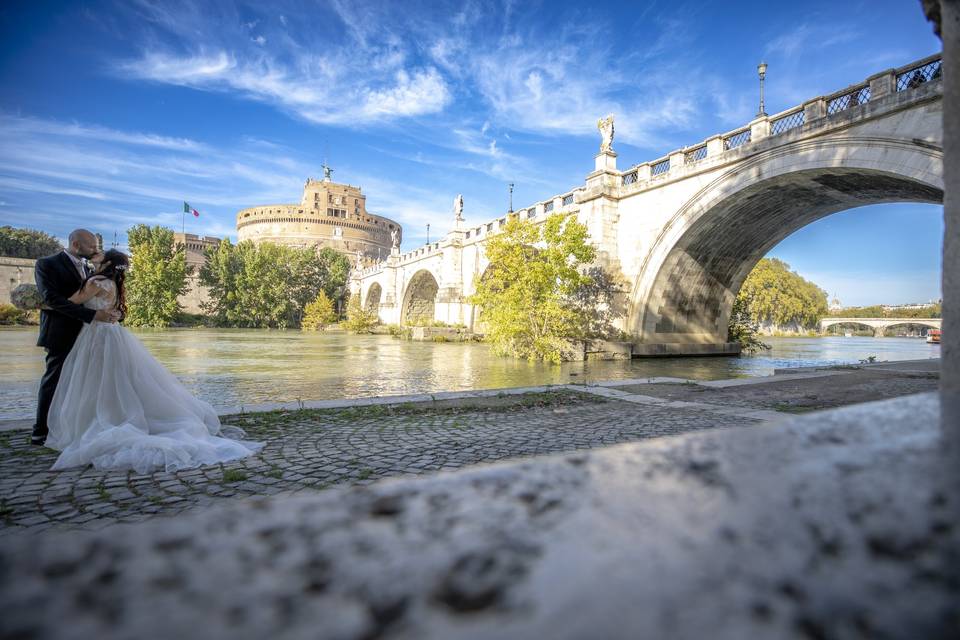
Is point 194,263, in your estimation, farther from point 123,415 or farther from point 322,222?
point 123,415

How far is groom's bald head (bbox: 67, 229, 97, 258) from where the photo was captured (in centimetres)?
492

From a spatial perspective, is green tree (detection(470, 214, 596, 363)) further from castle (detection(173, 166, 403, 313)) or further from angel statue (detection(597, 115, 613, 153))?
castle (detection(173, 166, 403, 313))

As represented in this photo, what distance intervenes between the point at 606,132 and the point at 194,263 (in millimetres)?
70117

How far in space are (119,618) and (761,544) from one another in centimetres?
56

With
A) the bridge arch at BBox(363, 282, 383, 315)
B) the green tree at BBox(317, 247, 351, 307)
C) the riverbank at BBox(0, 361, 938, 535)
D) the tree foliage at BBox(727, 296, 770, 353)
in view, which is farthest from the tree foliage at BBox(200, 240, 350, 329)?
the riverbank at BBox(0, 361, 938, 535)

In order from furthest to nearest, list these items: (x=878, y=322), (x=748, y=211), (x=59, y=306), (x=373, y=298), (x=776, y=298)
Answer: (x=878, y=322), (x=776, y=298), (x=373, y=298), (x=748, y=211), (x=59, y=306)

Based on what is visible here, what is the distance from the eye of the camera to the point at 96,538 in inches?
18.2

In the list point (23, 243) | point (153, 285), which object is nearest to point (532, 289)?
point (153, 285)

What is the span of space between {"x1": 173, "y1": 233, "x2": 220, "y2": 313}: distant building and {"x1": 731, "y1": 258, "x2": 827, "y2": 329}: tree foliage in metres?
66.7

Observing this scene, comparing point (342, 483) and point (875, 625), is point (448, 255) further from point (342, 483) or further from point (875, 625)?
point (875, 625)

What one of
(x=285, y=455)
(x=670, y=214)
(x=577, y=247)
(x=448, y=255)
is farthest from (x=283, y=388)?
(x=448, y=255)

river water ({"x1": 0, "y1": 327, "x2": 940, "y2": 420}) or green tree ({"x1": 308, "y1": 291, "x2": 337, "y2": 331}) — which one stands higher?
green tree ({"x1": 308, "y1": 291, "x2": 337, "y2": 331})

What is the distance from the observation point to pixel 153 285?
4538 centimetres

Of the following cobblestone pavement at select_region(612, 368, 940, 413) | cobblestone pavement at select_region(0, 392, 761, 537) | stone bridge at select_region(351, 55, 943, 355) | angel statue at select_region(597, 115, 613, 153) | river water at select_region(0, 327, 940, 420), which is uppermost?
angel statue at select_region(597, 115, 613, 153)
